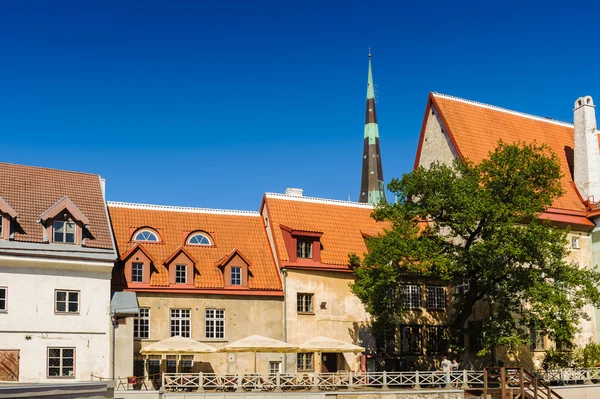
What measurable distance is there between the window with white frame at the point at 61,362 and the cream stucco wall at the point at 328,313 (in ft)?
36.9

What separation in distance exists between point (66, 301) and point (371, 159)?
55348 mm

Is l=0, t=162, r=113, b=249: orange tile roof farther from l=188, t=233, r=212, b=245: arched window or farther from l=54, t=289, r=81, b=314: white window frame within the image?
l=188, t=233, r=212, b=245: arched window

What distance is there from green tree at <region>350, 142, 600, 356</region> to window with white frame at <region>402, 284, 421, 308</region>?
4.90 m

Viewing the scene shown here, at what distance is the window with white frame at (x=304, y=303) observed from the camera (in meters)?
42.6

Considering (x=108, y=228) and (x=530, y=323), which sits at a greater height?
(x=108, y=228)

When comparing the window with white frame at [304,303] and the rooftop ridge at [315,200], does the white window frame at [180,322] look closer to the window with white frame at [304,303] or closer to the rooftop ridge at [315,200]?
the window with white frame at [304,303]

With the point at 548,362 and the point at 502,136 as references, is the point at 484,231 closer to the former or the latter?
the point at 548,362

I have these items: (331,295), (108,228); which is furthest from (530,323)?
(108,228)

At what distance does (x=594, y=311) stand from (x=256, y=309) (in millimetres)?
20500

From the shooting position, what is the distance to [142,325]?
129 ft

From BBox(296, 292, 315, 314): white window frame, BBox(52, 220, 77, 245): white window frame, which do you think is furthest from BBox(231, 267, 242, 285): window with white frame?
BBox(52, 220, 77, 245): white window frame

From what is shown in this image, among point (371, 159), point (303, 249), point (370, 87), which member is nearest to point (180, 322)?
point (303, 249)

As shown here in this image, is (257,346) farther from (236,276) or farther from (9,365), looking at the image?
(9,365)

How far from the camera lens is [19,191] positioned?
1503 inches
